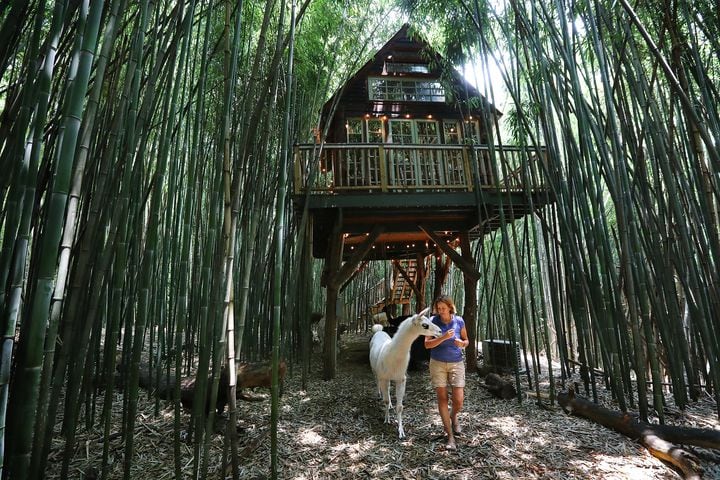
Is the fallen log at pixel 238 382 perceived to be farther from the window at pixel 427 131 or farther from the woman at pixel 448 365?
the window at pixel 427 131

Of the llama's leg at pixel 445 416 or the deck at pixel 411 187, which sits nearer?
the llama's leg at pixel 445 416

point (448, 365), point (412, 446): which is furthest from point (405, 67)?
point (412, 446)

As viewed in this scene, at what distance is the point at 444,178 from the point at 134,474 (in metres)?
4.06

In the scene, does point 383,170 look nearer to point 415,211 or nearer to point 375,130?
point 415,211

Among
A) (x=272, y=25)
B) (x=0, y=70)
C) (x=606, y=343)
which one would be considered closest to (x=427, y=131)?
(x=272, y=25)

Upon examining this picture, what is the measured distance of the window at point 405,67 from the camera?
6.59 metres

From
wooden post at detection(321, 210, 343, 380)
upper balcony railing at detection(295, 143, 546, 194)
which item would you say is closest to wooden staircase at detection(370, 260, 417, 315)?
wooden post at detection(321, 210, 343, 380)

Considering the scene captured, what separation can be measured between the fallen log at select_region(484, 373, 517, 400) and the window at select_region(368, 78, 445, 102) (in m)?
4.86

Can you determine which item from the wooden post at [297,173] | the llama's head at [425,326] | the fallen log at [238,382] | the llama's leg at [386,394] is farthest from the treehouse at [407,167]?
the llama's leg at [386,394]

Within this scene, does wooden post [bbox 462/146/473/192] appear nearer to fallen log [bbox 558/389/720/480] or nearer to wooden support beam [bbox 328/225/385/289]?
wooden support beam [bbox 328/225/385/289]

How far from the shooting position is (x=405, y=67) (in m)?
6.63

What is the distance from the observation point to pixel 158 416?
8.46 ft

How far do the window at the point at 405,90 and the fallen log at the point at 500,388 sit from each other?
4860 millimetres

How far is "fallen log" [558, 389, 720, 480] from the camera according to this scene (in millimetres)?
1867
